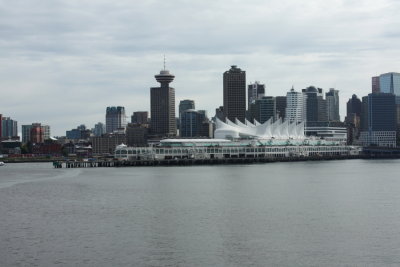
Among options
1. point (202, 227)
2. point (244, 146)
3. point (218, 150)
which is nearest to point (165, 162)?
point (218, 150)

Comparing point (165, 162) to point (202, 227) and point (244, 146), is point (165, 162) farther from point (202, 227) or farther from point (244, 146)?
point (202, 227)

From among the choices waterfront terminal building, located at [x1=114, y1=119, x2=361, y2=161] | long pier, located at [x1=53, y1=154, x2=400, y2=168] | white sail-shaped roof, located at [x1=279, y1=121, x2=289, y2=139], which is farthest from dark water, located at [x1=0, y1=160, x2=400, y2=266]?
white sail-shaped roof, located at [x1=279, y1=121, x2=289, y2=139]

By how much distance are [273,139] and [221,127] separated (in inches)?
552

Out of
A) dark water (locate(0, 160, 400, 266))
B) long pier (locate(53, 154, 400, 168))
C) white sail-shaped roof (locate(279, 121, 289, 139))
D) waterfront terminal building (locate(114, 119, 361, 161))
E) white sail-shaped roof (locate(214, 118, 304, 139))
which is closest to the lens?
dark water (locate(0, 160, 400, 266))

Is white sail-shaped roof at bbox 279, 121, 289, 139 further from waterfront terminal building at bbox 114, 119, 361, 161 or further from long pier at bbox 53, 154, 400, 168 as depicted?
long pier at bbox 53, 154, 400, 168

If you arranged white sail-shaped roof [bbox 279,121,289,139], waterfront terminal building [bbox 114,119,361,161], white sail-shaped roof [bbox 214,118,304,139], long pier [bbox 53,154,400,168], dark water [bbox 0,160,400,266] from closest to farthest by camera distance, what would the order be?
dark water [bbox 0,160,400,266] < long pier [bbox 53,154,400,168] < waterfront terminal building [bbox 114,119,361,161] < white sail-shaped roof [bbox 214,118,304,139] < white sail-shaped roof [bbox 279,121,289,139]

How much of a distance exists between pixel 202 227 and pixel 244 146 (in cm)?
10571

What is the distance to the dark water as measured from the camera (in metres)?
26.8

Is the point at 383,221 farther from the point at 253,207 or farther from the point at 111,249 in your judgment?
the point at 111,249

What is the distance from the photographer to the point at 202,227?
3372 centimetres

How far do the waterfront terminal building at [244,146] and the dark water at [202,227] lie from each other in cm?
7081

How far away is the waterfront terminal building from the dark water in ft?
232

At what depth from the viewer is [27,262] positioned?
85.8 feet

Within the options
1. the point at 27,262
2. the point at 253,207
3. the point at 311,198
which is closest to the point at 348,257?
the point at 27,262
